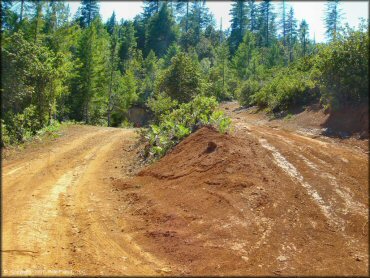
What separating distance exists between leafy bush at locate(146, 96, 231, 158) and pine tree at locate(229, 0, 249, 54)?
200 feet

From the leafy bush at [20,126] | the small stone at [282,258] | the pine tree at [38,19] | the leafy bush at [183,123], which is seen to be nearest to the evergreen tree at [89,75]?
the pine tree at [38,19]

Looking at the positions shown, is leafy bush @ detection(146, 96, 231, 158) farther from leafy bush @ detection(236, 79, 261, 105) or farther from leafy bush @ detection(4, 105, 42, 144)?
leafy bush @ detection(236, 79, 261, 105)

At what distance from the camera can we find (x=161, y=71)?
33656mm

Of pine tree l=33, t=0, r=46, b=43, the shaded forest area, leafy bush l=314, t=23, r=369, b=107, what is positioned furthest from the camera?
pine tree l=33, t=0, r=46, b=43

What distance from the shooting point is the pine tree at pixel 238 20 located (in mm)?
73938

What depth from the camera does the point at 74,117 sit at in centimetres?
3888

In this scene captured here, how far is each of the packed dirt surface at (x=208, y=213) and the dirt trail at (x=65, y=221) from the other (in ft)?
0.10

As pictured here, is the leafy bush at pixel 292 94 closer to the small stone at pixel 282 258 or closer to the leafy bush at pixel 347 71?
the leafy bush at pixel 347 71

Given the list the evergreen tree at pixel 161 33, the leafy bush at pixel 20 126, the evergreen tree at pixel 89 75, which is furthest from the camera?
the evergreen tree at pixel 161 33

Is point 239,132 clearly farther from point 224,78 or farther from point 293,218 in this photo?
point 224,78

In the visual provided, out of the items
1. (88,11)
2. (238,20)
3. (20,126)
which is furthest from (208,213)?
(238,20)

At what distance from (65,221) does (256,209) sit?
438cm

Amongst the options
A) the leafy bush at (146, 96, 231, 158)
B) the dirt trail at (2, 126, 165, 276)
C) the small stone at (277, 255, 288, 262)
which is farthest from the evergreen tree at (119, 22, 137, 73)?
the small stone at (277, 255, 288, 262)

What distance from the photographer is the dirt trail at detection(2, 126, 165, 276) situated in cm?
660
